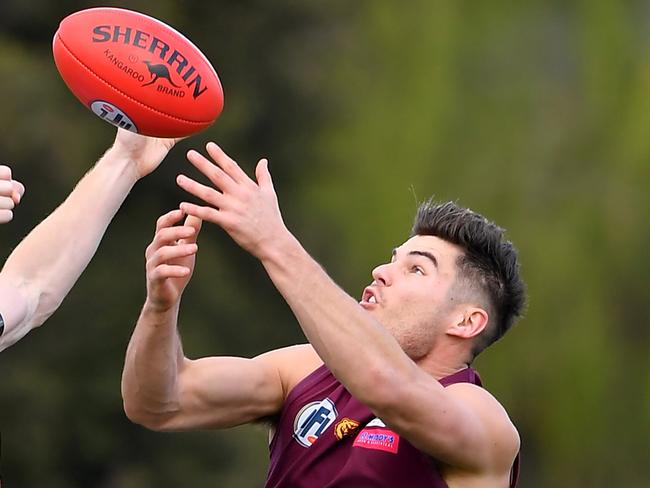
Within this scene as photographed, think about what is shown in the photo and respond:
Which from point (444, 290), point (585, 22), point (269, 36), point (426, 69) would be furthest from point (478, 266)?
point (585, 22)

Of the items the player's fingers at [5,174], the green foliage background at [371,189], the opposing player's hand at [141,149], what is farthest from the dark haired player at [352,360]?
the green foliage background at [371,189]

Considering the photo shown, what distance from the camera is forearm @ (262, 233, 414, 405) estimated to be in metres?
5.34

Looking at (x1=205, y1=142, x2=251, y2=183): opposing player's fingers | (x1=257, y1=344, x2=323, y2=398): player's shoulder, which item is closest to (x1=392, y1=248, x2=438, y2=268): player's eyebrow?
(x1=257, y1=344, x2=323, y2=398): player's shoulder

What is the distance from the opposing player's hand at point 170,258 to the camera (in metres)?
5.55

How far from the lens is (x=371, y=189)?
20.2 m

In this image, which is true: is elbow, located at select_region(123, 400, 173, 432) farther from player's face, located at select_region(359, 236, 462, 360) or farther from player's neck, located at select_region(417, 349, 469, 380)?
player's neck, located at select_region(417, 349, 469, 380)

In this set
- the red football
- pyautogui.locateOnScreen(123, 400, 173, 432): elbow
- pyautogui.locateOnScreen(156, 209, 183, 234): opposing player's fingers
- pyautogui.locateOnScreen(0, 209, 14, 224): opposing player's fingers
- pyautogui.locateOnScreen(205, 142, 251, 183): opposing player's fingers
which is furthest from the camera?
pyautogui.locateOnScreen(123, 400, 173, 432): elbow

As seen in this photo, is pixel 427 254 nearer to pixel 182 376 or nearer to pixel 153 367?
pixel 182 376

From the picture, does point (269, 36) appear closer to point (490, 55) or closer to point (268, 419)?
point (490, 55)

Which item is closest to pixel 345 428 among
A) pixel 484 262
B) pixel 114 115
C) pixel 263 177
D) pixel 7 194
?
pixel 484 262

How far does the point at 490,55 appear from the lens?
2136 cm

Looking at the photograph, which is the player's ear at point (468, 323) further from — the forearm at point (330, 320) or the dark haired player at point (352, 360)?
the forearm at point (330, 320)

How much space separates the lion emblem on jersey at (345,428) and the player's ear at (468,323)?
1.74ft

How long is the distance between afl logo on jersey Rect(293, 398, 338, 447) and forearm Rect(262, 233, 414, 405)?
0.70 m
